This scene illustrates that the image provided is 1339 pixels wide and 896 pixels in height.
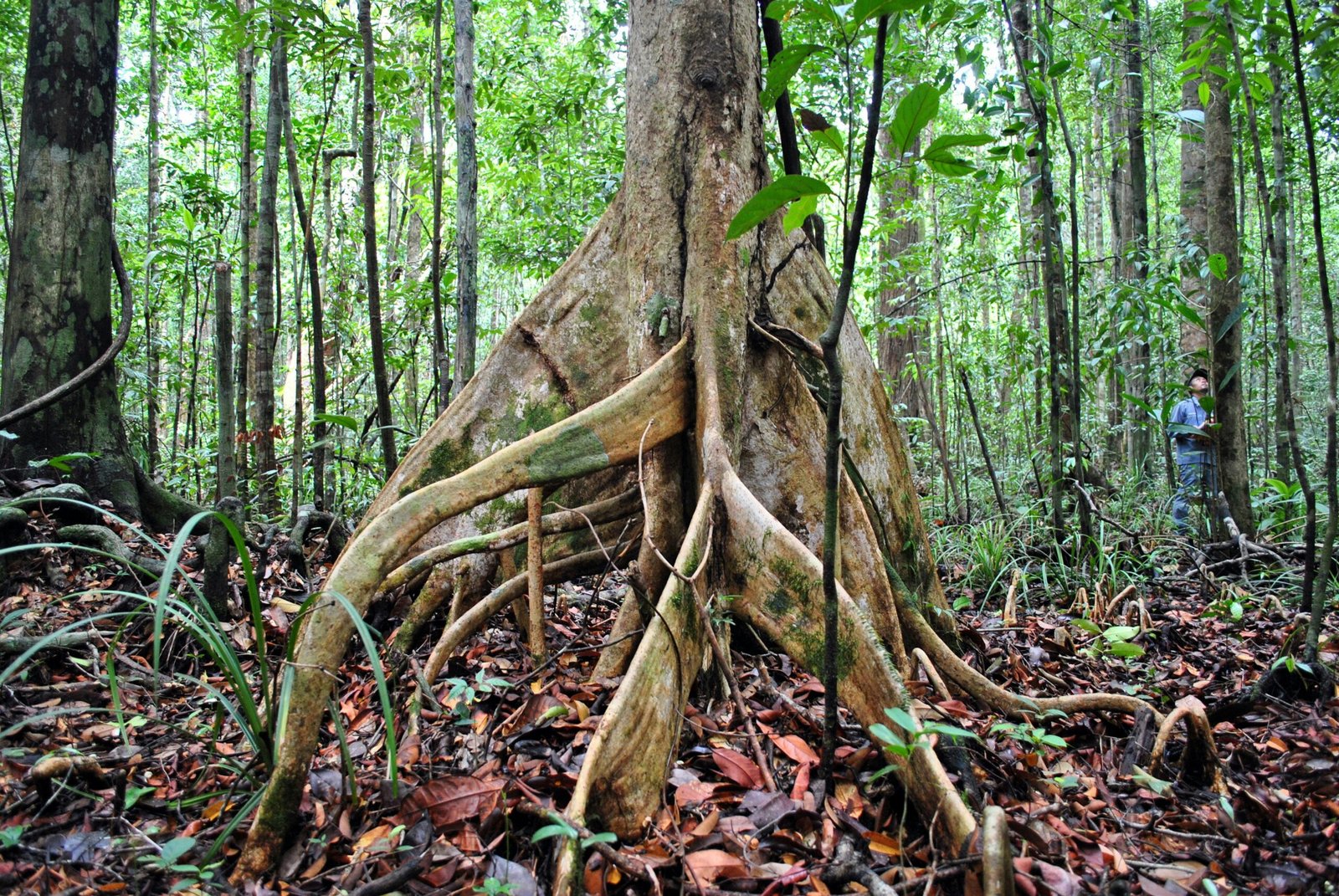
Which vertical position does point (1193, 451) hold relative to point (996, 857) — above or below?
above

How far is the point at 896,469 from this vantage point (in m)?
3.58

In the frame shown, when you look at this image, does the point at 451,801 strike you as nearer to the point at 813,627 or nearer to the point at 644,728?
the point at 644,728

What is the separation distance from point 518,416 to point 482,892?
7.01ft

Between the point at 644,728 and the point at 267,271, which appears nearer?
the point at 644,728

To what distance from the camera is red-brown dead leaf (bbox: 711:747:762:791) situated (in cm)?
215

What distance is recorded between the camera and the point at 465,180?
4887mm

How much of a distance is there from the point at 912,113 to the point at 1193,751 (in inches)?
79.3

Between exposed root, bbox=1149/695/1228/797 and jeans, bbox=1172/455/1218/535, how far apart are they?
11.0ft

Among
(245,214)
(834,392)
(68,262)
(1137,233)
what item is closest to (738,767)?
(834,392)

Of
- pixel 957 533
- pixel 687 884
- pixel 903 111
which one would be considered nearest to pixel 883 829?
pixel 687 884

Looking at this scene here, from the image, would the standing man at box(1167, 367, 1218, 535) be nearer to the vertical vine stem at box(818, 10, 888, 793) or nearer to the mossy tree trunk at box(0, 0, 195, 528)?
the vertical vine stem at box(818, 10, 888, 793)

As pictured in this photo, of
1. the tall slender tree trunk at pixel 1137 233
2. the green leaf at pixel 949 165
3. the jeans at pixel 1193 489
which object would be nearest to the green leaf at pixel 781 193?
the green leaf at pixel 949 165

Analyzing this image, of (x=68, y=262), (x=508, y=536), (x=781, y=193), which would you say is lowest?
(x=508, y=536)

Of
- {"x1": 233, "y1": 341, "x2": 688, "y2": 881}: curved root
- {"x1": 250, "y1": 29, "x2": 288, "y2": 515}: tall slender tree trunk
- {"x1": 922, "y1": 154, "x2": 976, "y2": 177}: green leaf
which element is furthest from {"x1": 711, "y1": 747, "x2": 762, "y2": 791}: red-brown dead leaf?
{"x1": 250, "y1": 29, "x2": 288, "y2": 515}: tall slender tree trunk
